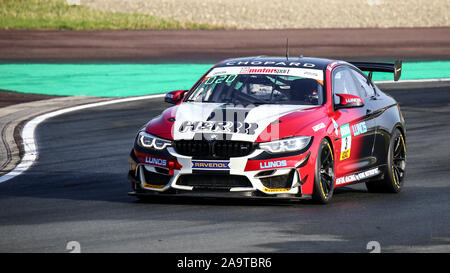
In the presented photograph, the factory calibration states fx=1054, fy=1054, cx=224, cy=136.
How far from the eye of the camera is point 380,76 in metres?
29.1

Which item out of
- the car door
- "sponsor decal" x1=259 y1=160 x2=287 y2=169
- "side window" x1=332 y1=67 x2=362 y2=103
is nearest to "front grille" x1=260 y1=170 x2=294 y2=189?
"sponsor decal" x1=259 y1=160 x2=287 y2=169

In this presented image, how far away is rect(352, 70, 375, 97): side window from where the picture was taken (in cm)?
1215

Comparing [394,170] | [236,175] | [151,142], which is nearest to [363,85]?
[394,170]

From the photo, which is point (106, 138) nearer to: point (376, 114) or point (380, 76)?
point (376, 114)

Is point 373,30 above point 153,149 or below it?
below

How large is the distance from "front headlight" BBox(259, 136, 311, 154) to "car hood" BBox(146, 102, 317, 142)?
0.08 m

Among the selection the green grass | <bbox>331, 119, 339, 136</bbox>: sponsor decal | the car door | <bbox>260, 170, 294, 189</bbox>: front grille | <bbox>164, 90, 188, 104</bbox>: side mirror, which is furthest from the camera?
the green grass

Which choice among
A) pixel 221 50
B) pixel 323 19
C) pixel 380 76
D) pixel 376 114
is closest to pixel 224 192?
pixel 376 114

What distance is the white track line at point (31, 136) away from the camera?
13.2 meters

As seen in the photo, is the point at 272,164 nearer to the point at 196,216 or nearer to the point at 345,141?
the point at 196,216

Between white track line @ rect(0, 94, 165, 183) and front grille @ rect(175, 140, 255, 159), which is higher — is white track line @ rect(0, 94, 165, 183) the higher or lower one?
the lower one

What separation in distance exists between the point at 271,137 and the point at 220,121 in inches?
21.4

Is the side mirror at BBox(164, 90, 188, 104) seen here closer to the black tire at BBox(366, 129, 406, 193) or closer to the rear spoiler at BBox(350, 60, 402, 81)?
the black tire at BBox(366, 129, 406, 193)
